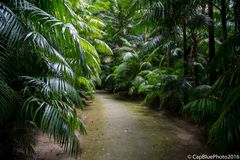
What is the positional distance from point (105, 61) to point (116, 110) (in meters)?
7.18

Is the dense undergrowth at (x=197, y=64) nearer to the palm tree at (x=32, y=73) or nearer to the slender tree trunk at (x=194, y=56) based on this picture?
the slender tree trunk at (x=194, y=56)

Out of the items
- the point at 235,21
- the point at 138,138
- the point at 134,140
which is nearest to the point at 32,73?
the point at 134,140

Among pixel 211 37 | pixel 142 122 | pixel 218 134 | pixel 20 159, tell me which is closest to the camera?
pixel 218 134

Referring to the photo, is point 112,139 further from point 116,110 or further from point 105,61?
point 105,61

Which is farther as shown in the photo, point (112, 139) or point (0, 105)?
point (112, 139)

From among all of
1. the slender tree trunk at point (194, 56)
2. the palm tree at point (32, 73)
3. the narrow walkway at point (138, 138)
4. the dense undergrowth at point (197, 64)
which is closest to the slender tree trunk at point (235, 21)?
the dense undergrowth at point (197, 64)

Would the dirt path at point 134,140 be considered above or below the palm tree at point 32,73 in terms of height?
below

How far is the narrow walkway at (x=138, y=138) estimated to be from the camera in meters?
4.07

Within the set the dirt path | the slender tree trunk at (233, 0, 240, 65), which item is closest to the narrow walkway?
the dirt path

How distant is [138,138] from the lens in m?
4.96

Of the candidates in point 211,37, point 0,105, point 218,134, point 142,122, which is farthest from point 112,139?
point 211,37

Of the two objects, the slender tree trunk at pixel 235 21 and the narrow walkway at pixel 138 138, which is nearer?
→ the slender tree trunk at pixel 235 21

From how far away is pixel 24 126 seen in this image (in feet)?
12.2

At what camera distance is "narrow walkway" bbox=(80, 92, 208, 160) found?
4.07 m
